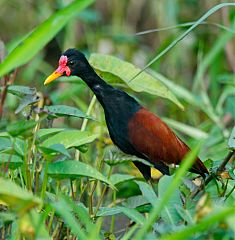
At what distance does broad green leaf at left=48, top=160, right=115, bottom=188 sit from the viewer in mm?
2541

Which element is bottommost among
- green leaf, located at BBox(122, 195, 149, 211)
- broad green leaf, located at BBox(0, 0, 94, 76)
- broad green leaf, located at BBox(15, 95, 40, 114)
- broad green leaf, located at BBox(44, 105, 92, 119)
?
green leaf, located at BBox(122, 195, 149, 211)

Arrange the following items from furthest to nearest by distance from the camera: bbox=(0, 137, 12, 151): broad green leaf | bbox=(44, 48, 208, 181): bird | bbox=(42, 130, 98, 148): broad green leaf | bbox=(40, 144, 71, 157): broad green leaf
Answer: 1. bbox=(44, 48, 208, 181): bird
2. bbox=(42, 130, 98, 148): broad green leaf
3. bbox=(0, 137, 12, 151): broad green leaf
4. bbox=(40, 144, 71, 157): broad green leaf

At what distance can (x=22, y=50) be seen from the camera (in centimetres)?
216

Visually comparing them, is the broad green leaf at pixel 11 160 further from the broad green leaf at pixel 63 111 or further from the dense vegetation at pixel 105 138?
the broad green leaf at pixel 63 111

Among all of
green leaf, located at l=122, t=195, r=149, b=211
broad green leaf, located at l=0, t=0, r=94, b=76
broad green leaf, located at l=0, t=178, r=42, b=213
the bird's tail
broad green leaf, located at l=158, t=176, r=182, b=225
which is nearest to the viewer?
broad green leaf, located at l=0, t=178, r=42, b=213

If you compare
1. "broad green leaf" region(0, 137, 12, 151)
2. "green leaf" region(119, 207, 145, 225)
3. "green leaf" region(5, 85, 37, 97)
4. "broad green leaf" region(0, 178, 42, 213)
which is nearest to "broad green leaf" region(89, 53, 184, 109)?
"green leaf" region(5, 85, 37, 97)

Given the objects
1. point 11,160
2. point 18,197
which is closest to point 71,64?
point 11,160

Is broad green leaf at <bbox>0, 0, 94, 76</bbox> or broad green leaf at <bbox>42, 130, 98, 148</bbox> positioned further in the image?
broad green leaf at <bbox>42, 130, 98, 148</bbox>

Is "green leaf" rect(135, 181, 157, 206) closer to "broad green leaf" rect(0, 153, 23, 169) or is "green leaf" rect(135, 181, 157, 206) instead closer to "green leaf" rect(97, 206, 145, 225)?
"green leaf" rect(97, 206, 145, 225)

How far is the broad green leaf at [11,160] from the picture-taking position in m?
2.60

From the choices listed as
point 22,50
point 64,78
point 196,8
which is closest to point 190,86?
point 196,8

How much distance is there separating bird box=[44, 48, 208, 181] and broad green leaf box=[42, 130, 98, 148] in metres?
0.47

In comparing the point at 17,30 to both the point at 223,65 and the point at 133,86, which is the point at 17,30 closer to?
the point at 223,65

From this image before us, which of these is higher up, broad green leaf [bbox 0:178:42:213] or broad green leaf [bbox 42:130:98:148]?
broad green leaf [bbox 0:178:42:213]
